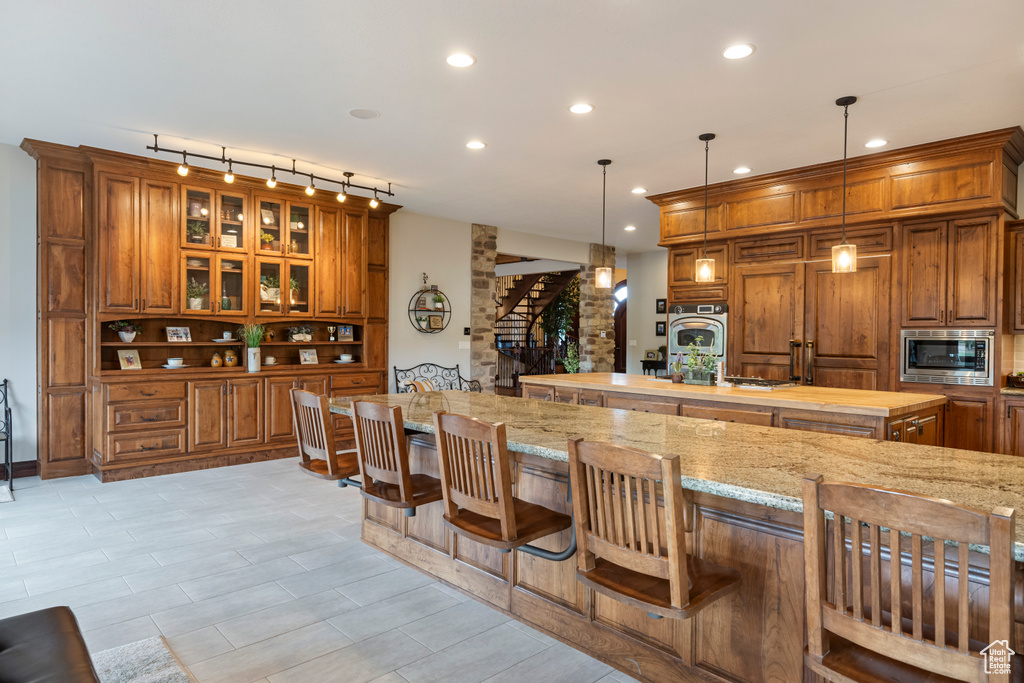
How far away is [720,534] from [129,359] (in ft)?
17.7

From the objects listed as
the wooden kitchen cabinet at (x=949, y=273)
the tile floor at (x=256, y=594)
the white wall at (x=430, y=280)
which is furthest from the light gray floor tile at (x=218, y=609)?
the wooden kitchen cabinet at (x=949, y=273)

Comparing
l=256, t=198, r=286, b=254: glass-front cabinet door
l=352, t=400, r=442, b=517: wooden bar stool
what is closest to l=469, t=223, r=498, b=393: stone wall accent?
l=256, t=198, r=286, b=254: glass-front cabinet door

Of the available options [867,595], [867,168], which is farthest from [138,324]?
[867,168]

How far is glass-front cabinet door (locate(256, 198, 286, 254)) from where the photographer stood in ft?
19.3

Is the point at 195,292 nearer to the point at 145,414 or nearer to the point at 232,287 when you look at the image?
the point at 232,287

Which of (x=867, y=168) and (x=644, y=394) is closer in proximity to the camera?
(x=644, y=394)

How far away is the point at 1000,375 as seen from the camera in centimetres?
438

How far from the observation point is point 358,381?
665 centimetres

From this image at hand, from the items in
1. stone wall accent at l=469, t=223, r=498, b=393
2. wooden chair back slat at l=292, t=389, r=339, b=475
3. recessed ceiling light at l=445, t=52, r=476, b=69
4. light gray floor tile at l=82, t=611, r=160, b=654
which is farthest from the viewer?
stone wall accent at l=469, t=223, r=498, b=393

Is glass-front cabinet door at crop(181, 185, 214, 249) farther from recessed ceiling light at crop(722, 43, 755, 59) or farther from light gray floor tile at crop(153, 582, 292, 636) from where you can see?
recessed ceiling light at crop(722, 43, 755, 59)

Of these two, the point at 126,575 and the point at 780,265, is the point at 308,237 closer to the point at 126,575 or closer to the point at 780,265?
the point at 126,575

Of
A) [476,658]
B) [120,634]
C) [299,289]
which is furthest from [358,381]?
[476,658]

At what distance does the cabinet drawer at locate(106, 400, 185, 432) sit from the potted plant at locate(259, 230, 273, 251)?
5.54ft

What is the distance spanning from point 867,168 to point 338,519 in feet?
16.6
